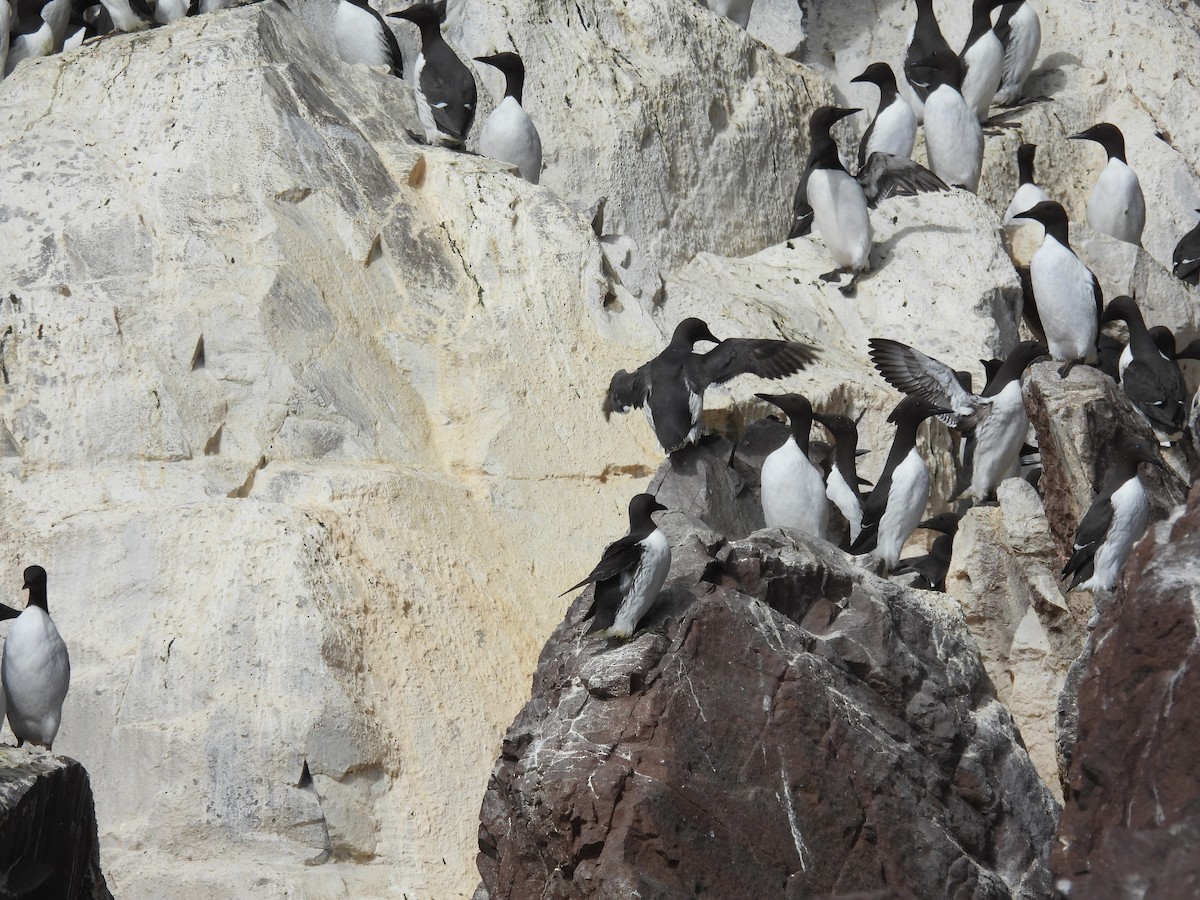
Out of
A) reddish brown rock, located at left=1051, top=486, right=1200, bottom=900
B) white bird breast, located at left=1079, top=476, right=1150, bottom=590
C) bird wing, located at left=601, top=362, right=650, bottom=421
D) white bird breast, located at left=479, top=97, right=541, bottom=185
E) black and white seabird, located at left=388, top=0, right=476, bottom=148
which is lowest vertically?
white bird breast, located at left=1079, top=476, right=1150, bottom=590

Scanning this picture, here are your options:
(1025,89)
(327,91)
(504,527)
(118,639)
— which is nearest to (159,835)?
(118,639)

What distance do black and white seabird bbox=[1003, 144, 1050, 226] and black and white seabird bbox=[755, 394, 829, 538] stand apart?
3909 mm

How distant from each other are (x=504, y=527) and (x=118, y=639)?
1.77 metres

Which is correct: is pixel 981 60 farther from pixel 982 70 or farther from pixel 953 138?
pixel 953 138

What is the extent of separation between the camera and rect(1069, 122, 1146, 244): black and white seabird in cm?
1202

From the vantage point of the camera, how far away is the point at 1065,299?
9.91 meters

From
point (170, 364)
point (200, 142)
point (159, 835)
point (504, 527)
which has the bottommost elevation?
point (159, 835)

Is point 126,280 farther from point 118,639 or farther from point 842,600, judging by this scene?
point 842,600

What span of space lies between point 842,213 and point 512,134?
6.36ft

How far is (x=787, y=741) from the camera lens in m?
6.25

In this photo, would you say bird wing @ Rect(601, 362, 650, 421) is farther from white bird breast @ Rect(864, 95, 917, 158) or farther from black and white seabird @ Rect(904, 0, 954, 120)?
black and white seabird @ Rect(904, 0, 954, 120)

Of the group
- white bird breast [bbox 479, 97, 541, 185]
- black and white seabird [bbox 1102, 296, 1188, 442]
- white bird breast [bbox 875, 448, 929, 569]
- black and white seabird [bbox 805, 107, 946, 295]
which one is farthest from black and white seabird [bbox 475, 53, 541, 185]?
black and white seabird [bbox 1102, 296, 1188, 442]

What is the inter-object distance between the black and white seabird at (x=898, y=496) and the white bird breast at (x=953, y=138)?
3.25 metres

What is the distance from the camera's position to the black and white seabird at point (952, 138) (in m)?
11.7
